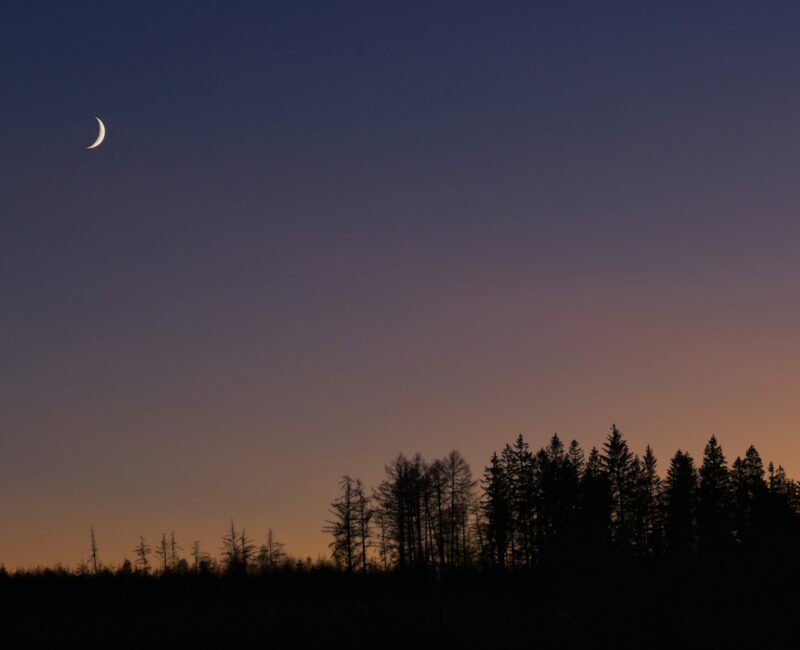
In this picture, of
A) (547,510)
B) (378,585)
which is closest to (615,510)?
(547,510)

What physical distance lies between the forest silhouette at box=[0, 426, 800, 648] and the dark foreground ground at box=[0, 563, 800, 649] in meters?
0.13

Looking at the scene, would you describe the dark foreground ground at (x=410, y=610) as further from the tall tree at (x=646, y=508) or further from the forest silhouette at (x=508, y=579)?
the tall tree at (x=646, y=508)

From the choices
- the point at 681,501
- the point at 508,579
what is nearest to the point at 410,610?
the point at 508,579

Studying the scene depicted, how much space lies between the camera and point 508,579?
216ft

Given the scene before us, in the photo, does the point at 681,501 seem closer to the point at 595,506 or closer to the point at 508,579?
the point at 595,506

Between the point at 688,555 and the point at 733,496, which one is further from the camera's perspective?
the point at 733,496

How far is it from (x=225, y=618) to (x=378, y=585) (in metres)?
16.3

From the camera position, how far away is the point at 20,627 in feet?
131

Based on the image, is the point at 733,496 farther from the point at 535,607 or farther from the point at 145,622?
the point at 145,622

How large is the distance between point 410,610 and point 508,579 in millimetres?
22320

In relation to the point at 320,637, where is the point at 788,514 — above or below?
above

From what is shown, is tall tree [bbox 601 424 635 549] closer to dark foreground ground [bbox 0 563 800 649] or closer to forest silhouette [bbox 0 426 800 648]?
forest silhouette [bbox 0 426 800 648]

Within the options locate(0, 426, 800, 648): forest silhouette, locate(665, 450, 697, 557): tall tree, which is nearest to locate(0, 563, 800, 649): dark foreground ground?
locate(0, 426, 800, 648): forest silhouette

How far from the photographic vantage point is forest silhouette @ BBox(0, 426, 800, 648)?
40562mm
